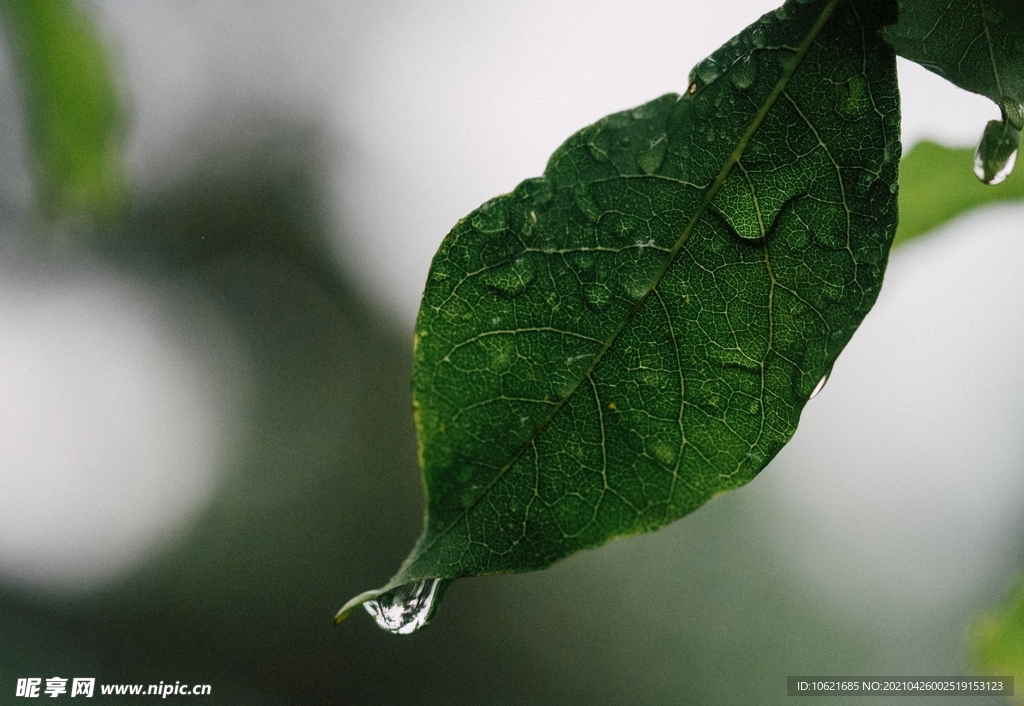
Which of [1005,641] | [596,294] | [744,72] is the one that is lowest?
[1005,641]

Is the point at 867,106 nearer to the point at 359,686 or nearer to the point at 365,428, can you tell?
the point at 359,686

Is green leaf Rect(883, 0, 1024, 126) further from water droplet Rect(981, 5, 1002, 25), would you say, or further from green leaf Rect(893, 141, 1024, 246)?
green leaf Rect(893, 141, 1024, 246)

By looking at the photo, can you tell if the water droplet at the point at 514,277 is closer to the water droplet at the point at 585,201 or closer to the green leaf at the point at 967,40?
the water droplet at the point at 585,201

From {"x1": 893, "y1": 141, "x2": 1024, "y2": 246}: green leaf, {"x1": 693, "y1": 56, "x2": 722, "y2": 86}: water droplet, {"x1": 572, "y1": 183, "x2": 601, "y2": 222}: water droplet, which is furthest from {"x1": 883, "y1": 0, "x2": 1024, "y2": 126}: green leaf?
{"x1": 893, "y1": 141, "x2": 1024, "y2": 246}: green leaf

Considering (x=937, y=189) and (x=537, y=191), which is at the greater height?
(x=937, y=189)

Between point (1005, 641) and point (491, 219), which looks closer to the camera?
point (491, 219)

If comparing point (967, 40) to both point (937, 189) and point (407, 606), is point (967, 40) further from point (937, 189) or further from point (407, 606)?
point (407, 606)

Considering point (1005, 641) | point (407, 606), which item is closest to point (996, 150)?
point (407, 606)

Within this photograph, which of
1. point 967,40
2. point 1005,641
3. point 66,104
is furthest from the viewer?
point 1005,641
